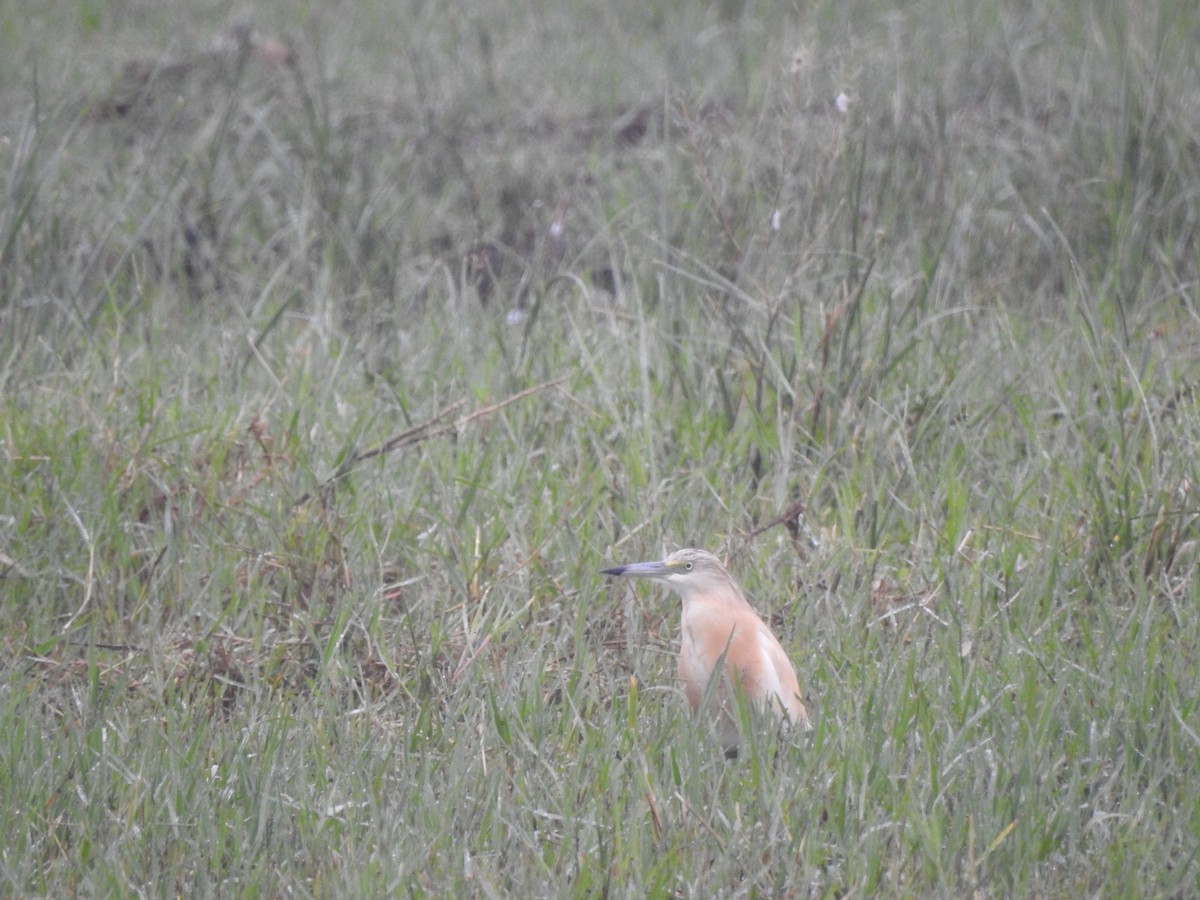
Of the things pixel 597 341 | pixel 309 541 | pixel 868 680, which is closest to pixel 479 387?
pixel 597 341

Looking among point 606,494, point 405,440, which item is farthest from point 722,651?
point 405,440

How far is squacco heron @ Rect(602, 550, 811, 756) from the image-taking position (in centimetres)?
283

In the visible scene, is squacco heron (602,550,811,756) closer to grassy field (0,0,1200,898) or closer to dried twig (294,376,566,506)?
grassy field (0,0,1200,898)

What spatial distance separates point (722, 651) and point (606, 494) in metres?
1.06

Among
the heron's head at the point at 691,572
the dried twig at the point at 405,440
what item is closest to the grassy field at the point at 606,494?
the dried twig at the point at 405,440

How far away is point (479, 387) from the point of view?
445 centimetres

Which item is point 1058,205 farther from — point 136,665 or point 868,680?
point 136,665

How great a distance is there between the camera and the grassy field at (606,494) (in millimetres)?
2496

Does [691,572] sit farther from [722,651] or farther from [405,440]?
[405,440]

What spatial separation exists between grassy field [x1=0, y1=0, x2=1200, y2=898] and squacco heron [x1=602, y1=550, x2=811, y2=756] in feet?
0.30

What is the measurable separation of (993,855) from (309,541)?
1837 mm

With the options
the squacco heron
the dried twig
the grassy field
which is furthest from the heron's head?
the dried twig

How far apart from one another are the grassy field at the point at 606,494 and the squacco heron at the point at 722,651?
3.7 inches

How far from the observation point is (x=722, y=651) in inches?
113
